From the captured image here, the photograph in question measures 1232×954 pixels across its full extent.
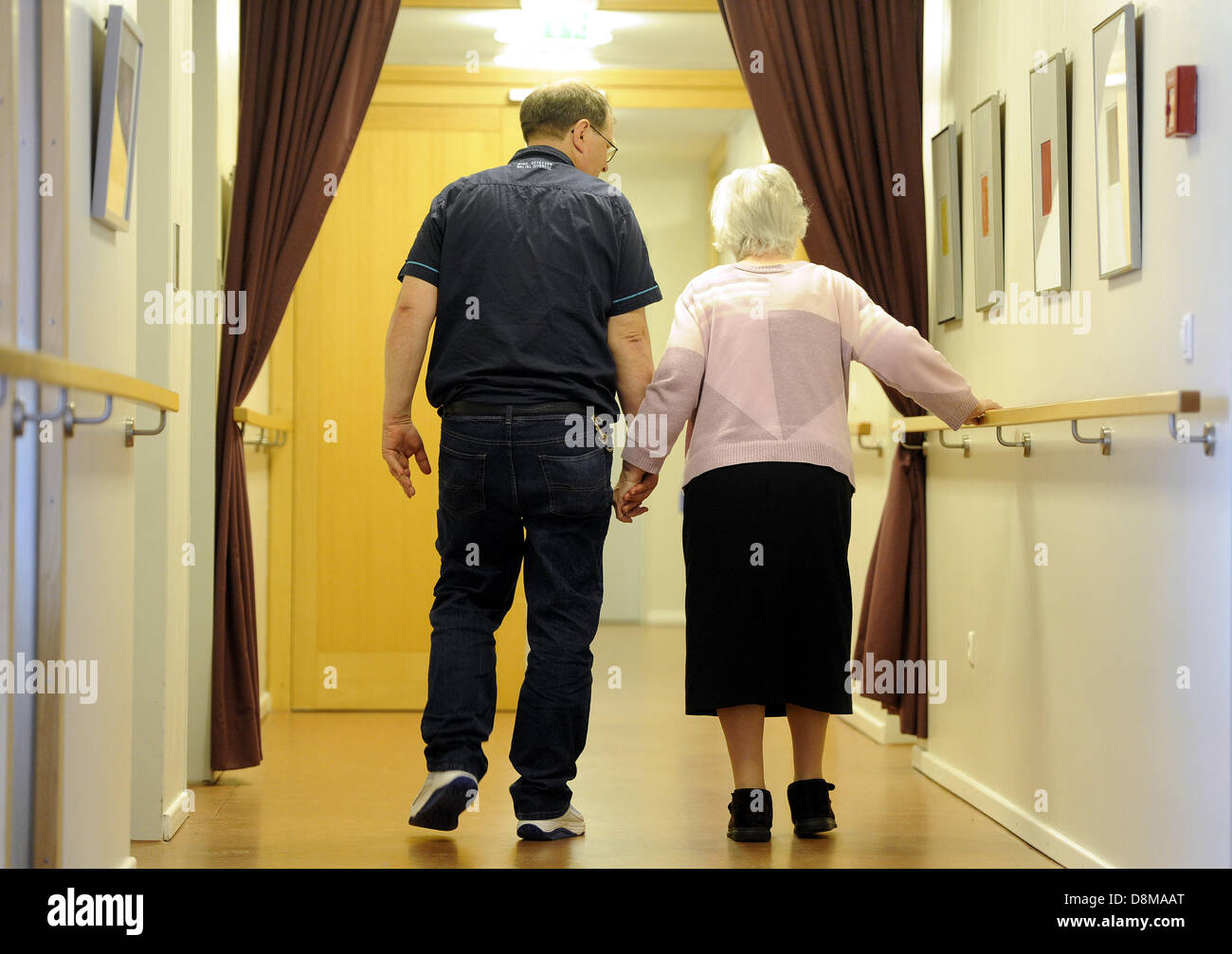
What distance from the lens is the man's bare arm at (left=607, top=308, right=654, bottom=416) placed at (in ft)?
8.82

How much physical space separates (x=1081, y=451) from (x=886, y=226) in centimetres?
118

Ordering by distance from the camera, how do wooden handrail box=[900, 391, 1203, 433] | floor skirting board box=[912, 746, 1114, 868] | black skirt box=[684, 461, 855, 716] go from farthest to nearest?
black skirt box=[684, 461, 855, 716] < floor skirting board box=[912, 746, 1114, 868] < wooden handrail box=[900, 391, 1203, 433]

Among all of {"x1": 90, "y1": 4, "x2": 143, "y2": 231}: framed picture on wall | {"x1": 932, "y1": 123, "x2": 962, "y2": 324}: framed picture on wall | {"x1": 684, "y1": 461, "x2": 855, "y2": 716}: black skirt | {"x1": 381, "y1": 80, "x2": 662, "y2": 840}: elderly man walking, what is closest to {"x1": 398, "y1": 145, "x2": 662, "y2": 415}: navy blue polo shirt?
{"x1": 381, "y1": 80, "x2": 662, "y2": 840}: elderly man walking

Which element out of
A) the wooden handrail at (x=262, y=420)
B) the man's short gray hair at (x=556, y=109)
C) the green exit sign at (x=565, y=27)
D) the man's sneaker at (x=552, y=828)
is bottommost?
the man's sneaker at (x=552, y=828)

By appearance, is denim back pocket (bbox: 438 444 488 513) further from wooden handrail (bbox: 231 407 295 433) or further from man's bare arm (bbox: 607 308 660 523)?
wooden handrail (bbox: 231 407 295 433)

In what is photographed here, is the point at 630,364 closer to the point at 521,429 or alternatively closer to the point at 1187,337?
the point at 521,429

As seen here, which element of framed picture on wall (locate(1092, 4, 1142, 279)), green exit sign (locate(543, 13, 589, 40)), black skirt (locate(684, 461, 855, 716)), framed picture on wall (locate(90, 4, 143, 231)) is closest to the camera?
framed picture on wall (locate(90, 4, 143, 231))

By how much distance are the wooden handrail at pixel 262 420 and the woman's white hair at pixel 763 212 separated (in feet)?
4.60

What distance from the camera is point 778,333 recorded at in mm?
2639

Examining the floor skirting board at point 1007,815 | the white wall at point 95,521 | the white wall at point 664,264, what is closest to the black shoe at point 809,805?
the floor skirting board at point 1007,815

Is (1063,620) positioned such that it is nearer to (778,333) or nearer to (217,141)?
(778,333)

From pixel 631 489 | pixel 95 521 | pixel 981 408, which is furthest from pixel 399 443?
pixel 981 408

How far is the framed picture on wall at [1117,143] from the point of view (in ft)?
7.49

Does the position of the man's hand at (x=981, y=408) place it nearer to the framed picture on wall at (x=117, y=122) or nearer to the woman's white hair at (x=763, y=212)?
the woman's white hair at (x=763, y=212)
